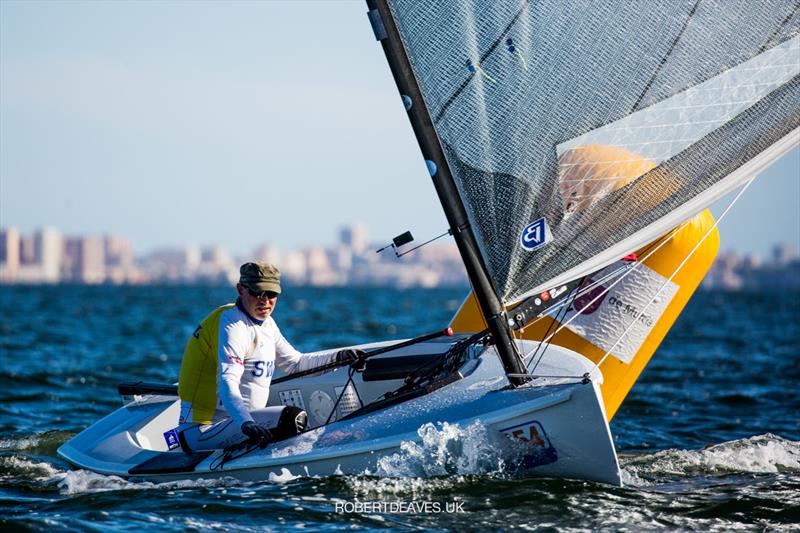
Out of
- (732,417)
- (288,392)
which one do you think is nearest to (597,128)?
(288,392)

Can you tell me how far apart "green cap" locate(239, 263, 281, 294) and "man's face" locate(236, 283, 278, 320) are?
45mm

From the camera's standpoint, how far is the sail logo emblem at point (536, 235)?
575 centimetres

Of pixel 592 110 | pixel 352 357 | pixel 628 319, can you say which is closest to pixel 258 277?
pixel 352 357

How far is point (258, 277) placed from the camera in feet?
19.5

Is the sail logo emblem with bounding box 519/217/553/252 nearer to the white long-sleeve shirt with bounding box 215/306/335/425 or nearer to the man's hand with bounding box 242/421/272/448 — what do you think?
the white long-sleeve shirt with bounding box 215/306/335/425

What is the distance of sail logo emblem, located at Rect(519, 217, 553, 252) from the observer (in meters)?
5.75

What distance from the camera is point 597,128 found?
5762mm

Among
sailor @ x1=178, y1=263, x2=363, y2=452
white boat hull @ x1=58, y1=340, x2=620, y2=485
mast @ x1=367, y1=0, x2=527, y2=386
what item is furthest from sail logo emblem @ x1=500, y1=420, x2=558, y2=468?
sailor @ x1=178, y1=263, x2=363, y2=452

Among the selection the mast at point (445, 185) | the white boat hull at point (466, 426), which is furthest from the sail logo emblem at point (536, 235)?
the white boat hull at point (466, 426)

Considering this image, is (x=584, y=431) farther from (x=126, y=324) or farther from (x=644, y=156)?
(x=126, y=324)

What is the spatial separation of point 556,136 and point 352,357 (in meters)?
1.83

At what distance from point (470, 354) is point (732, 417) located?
13.0 ft

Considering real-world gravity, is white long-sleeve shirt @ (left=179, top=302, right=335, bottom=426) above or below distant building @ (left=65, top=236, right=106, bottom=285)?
below

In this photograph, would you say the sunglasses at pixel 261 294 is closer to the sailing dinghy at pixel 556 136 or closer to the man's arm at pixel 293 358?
the man's arm at pixel 293 358
